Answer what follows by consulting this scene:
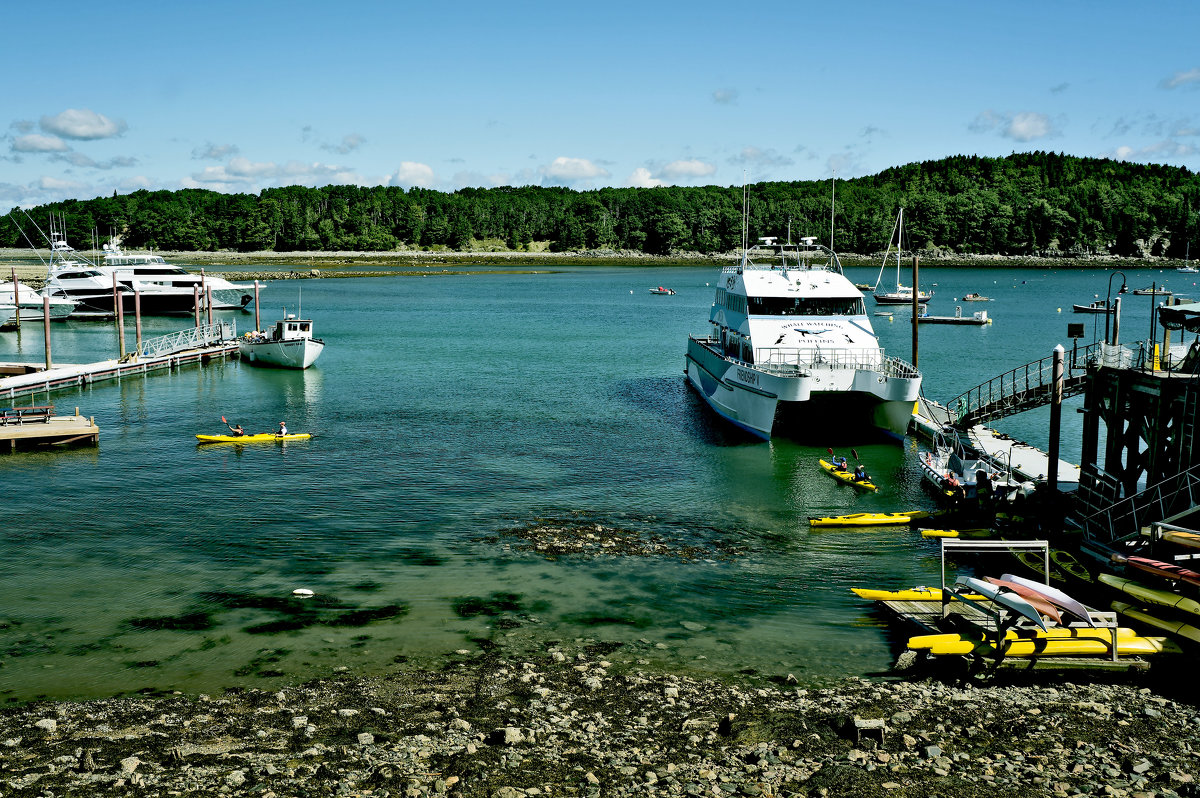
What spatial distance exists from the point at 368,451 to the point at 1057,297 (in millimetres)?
128789

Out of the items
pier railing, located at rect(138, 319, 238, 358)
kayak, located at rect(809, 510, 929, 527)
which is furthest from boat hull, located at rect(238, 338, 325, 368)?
kayak, located at rect(809, 510, 929, 527)

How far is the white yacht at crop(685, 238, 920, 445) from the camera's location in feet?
123

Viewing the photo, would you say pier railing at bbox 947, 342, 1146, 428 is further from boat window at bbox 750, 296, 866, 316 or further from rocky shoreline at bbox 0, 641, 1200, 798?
rocky shoreline at bbox 0, 641, 1200, 798

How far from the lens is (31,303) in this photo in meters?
96.3

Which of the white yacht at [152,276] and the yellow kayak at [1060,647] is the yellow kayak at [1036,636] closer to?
the yellow kayak at [1060,647]

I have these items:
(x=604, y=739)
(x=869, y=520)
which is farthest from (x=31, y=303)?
(x=604, y=739)

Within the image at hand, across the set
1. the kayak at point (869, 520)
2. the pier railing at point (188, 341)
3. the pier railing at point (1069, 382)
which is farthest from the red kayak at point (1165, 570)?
the pier railing at point (188, 341)

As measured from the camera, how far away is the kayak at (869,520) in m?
27.8

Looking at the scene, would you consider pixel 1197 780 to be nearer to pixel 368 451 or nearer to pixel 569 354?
pixel 368 451

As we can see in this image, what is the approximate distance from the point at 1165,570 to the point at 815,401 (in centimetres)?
2184

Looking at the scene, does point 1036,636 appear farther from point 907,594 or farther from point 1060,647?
point 907,594

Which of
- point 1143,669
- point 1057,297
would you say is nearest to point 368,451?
point 1143,669

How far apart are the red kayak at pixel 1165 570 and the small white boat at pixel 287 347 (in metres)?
52.8

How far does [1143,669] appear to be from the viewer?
17.3 meters
